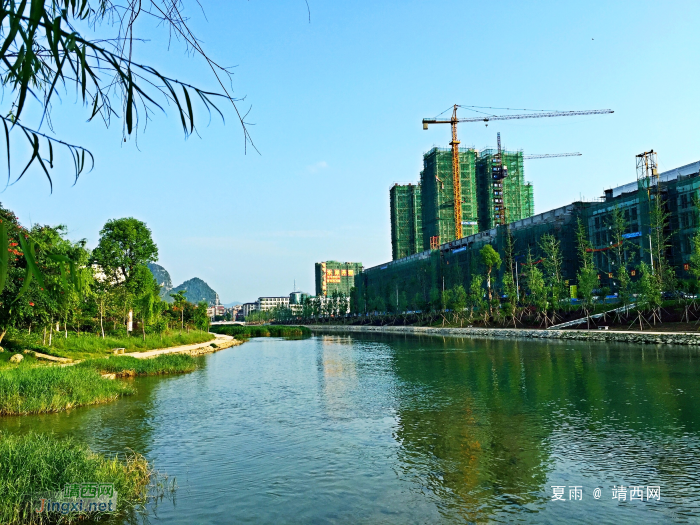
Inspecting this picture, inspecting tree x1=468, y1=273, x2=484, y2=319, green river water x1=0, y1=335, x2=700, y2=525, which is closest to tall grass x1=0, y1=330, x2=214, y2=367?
green river water x1=0, y1=335, x2=700, y2=525

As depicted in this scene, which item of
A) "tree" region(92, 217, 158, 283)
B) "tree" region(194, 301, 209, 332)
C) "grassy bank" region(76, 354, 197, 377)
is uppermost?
"tree" region(92, 217, 158, 283)

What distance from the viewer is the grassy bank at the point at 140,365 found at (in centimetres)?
3053

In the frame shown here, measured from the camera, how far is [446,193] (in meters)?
156

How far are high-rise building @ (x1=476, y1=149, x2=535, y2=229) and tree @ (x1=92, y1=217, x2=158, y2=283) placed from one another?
371ft

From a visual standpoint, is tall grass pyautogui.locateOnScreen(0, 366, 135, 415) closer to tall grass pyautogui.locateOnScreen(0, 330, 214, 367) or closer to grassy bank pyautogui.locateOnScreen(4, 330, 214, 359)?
tall grass pyautogui.locateOnScreen(0, 330, 214, 367)

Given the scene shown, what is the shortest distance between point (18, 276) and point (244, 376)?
1359 cm

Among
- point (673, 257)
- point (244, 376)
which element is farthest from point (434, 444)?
point (673, 257)

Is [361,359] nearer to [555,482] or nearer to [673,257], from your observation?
[555,482]

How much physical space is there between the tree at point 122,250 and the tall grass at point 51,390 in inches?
1488

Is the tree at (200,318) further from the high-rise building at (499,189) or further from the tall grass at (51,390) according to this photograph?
the high-rise building at (499,189)

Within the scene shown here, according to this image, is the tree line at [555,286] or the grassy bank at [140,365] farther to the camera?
the tree line at [555,286]

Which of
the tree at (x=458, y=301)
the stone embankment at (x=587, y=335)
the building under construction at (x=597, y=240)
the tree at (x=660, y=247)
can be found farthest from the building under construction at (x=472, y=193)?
the tree at (x=660, y=247)

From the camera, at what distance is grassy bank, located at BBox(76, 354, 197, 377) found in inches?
1202

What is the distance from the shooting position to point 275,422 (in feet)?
62.4
